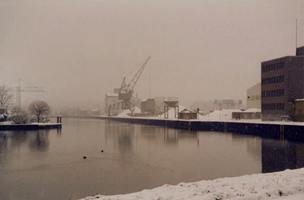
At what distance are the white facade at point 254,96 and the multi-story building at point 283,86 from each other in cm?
2545

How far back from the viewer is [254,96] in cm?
9081

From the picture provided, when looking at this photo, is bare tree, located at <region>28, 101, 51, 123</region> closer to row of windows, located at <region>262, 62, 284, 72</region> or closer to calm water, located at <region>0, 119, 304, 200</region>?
calm water, located at <region>0, 119, 304, 200</region>

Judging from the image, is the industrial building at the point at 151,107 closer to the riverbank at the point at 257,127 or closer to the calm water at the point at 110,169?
the riverbank at the point at 257,127

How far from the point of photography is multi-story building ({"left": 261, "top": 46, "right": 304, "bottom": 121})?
56562 mm

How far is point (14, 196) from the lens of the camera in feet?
48.4

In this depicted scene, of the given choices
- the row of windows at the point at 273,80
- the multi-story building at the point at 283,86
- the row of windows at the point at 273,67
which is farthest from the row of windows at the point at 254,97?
the multi-story building at the point at 283,86

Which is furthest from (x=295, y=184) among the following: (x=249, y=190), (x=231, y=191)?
(x=231, y=191)

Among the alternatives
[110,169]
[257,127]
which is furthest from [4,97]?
[110,169]

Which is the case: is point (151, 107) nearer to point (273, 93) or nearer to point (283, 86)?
point (273, 93)

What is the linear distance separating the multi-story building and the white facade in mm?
25447

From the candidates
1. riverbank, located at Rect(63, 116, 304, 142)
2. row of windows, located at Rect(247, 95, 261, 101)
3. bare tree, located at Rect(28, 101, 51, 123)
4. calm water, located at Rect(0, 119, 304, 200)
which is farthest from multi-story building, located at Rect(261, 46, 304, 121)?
bare tree, located at Rect(28, 101, 51, 123)

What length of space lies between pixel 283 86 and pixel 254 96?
3352 cm

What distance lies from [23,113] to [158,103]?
90821 mm

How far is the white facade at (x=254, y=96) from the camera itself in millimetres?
87938
